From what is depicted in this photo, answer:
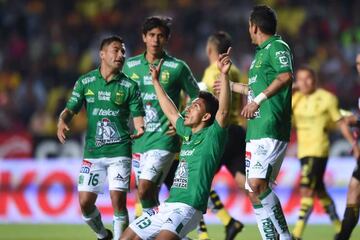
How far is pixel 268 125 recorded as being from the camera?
8.87m

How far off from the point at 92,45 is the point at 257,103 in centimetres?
1318

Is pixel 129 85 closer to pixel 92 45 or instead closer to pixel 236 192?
pixel 236 192

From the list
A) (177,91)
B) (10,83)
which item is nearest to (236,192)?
(177,91)

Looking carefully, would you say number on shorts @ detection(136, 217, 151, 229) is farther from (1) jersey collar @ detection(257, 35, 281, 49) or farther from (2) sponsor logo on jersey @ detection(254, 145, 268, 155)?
(1) jersey collar @ detection(257, 35, 281, 49)

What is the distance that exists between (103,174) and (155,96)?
116 centimetres

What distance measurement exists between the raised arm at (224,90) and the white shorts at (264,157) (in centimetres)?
55

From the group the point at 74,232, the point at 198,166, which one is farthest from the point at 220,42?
the point at 74,232

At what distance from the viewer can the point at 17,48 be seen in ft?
69.2

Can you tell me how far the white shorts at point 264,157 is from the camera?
8.81 m

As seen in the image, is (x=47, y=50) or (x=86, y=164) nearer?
(x=86, y=164)

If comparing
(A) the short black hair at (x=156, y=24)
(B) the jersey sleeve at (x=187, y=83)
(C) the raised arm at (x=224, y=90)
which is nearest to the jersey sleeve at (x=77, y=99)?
(A) the short black hair at (x=156, y=24)

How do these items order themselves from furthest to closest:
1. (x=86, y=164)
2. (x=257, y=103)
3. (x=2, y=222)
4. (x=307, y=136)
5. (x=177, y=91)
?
(x=2, y=222), (x=307, y=136), (x=177, y=91), (x=86, y=164), (x=257, y=103)

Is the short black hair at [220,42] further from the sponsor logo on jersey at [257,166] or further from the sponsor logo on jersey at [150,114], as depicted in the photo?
the sponsor logo on jersey at [257,166]

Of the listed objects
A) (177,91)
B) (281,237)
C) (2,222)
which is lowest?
(2,222)
